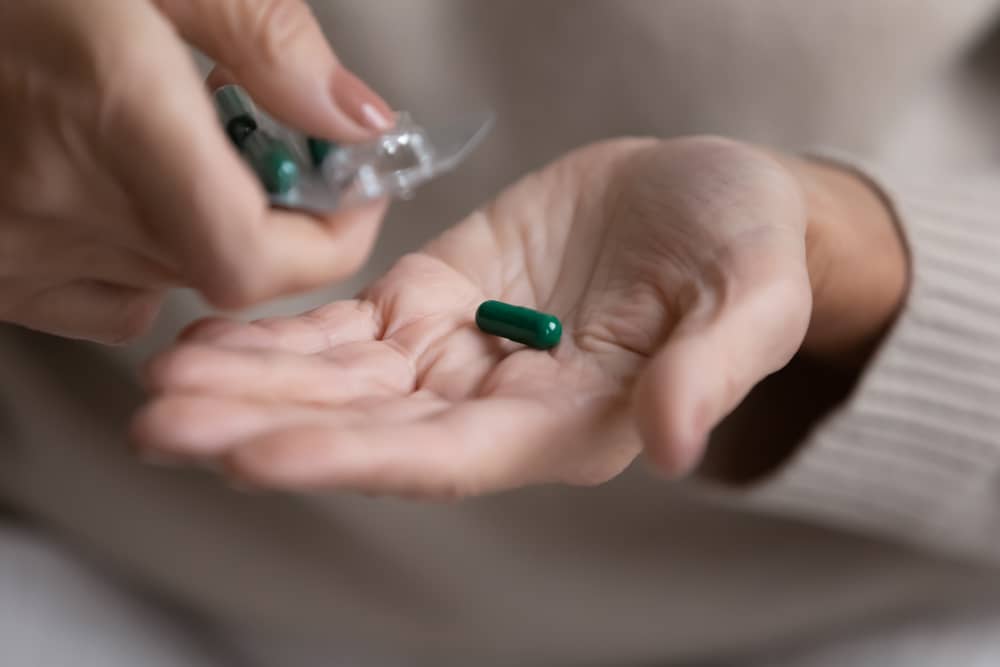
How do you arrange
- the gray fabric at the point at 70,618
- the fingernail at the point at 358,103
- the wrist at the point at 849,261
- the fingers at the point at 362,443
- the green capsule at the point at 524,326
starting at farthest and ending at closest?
the gray fabric at the point at 70,618, the wrist at the point at 849,261, the green capsule at the point at 524,326, the fingernail at the point at 358,103, the fingers at the point at 362,443

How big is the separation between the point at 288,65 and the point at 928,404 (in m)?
0.74

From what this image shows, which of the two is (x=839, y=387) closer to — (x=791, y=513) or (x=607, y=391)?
(x=791, y=513)

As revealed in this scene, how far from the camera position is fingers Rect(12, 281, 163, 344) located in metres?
0.74

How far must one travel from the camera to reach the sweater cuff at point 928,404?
943 millimetres

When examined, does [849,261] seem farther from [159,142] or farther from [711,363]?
[159,142]

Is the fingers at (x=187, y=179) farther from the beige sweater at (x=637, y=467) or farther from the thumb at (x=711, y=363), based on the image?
the beige sweater at (x=637, y=467)

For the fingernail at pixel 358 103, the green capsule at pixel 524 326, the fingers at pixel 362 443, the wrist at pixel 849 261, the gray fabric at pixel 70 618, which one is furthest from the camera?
the gray fabric at pixel 70 618

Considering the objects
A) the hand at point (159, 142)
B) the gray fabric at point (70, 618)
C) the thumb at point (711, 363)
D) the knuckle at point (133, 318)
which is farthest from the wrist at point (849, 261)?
the gray fabric at point (70, 618)

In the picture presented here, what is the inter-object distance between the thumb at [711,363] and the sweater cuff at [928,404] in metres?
0.35

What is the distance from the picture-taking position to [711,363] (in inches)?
22.4

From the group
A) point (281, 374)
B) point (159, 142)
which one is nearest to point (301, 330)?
point (281, 374)

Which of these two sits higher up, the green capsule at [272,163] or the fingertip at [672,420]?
the green capsule at [272,163]

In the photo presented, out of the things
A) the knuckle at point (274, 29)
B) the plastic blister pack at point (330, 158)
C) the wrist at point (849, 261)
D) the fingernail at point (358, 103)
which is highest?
the knuckle at point (274, 29)

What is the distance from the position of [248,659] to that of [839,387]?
895mm
